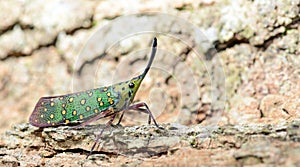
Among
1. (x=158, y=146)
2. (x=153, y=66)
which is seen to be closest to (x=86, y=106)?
(x=158, y=146)

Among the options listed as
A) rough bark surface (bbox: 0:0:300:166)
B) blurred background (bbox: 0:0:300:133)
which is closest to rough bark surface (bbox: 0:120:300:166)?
rough bark surface (bbox: 0:0:300:166)

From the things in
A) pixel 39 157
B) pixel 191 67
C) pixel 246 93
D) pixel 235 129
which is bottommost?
pixel 39 157

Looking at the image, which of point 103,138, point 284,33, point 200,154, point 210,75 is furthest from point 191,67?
point 200,154

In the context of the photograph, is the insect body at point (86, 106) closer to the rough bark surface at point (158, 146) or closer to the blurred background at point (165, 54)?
the rough bark surface at point (158, 146)

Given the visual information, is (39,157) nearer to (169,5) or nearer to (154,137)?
(154,137)

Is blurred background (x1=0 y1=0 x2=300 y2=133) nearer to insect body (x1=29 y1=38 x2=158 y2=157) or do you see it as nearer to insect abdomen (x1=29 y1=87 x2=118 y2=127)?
insect body (x1=29 y1=38 x2=158 y2=157)

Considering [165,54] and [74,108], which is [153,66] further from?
[74,108]

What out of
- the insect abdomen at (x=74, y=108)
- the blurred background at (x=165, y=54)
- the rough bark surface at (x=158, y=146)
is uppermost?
the blurred background at (x=165, y=54)

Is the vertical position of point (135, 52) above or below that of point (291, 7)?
below

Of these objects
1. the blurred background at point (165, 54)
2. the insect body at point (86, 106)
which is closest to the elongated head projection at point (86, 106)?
the insect body at point (86, 106)
